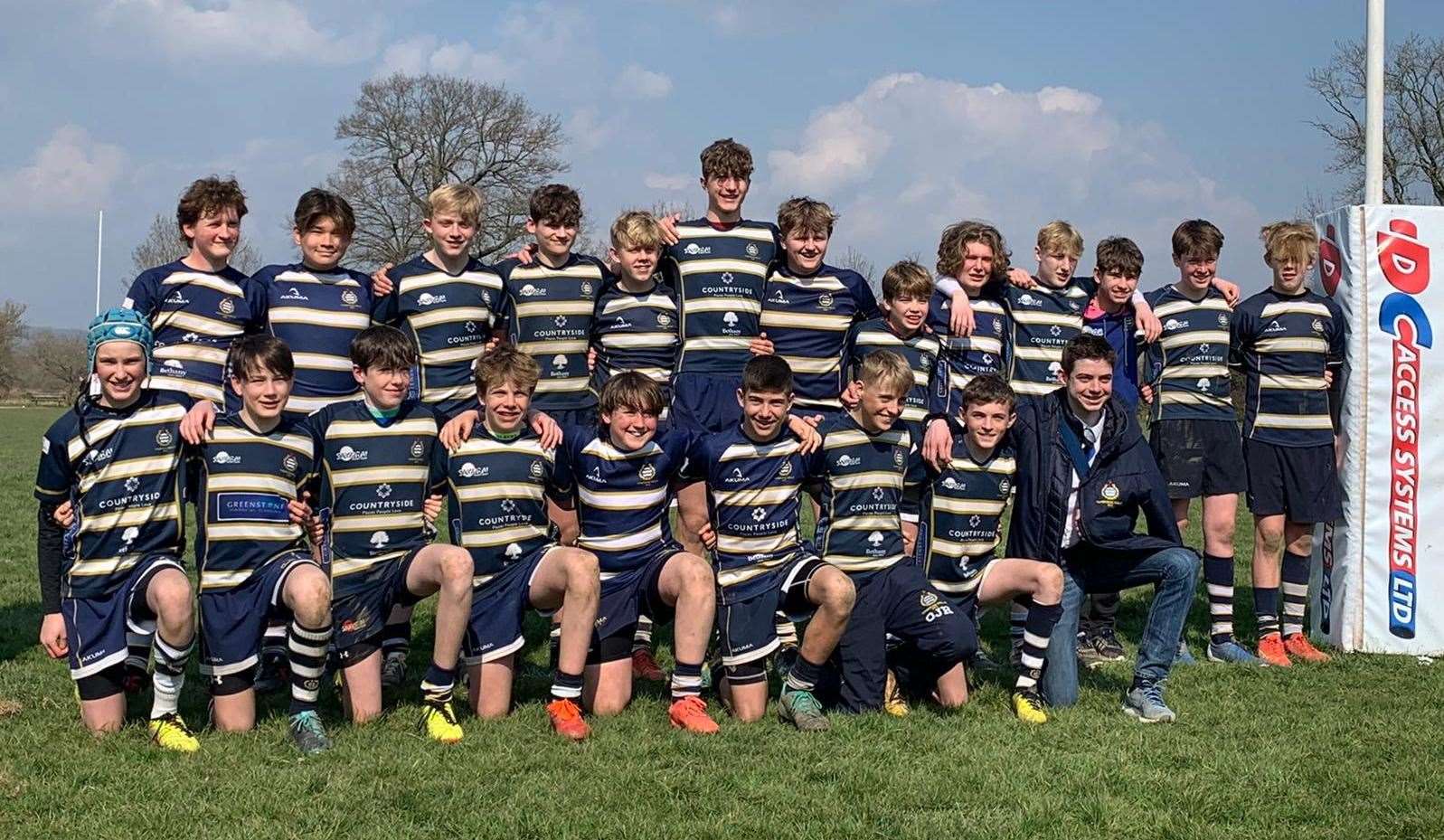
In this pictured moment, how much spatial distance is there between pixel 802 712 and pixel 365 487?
2127 millimetres

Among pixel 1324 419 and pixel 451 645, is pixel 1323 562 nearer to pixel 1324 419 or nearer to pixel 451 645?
pixel 1324 419

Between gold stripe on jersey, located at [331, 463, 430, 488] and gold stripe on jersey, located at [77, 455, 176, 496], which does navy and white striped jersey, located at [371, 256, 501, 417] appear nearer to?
gold stripe on jersey, located at [331, 463, 430, 488]

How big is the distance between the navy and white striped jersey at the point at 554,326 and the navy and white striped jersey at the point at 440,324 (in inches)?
7.6

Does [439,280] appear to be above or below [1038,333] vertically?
above

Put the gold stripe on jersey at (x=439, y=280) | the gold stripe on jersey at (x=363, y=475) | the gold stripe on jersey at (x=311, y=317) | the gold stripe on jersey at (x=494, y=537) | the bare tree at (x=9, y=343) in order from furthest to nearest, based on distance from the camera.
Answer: the bare tree at (x=9, y=343) < the gold stripe on jersey at (x=439, y=280) < the gold stripe on jersey at (x=311, y=317) < the gold stripe on jersey at (x=494, y=537) < the gold stripe on jersey at (x=363, y=475)

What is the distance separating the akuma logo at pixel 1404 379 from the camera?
272 inches

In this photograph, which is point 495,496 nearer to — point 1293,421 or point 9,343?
point 1293,421

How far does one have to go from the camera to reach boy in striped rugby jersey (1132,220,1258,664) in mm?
6895

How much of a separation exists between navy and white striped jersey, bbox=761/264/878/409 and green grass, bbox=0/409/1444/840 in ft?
5.82

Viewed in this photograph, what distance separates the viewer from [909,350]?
650cm

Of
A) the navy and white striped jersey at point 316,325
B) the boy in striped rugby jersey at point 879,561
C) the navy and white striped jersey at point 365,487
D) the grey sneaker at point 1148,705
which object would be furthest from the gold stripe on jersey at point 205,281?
the grey sneaker at point 1148,705

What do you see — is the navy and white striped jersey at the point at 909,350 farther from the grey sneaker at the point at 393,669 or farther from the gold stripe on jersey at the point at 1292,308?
the grey sneaker at the point at 393,669

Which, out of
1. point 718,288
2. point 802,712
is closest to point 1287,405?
point 718,288

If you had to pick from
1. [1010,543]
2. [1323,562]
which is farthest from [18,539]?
[1323,562]
